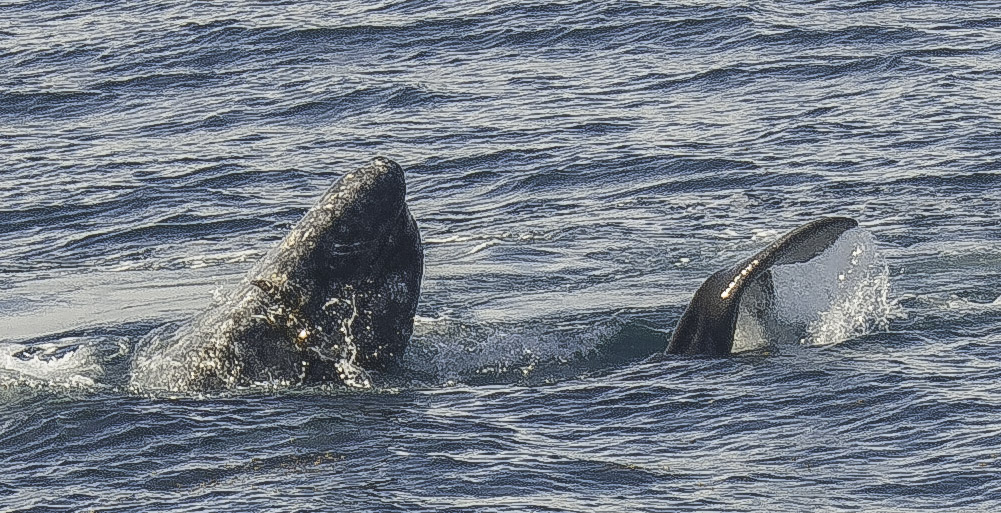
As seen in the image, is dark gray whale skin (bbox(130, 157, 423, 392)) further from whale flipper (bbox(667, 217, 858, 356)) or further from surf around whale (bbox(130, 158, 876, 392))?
whale flipper (bbox(667, 217, 858, 356))

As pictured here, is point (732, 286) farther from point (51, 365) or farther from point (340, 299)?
point (51, 365)

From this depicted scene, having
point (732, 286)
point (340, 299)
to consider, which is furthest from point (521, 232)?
point (340, 299)

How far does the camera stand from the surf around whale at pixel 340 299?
9953 mm

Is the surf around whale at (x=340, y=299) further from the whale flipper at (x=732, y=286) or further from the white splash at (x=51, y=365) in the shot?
the white splash at (x=51, y=365)

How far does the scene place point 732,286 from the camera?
33.7 ft

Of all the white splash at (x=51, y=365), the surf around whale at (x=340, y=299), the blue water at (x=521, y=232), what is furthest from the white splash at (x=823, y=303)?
the white splash at (x=51, y=365)

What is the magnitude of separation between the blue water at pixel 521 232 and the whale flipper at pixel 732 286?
21 cm

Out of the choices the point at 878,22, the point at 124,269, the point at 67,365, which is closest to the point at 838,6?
the point at 878,22

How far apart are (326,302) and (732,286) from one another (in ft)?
7.37

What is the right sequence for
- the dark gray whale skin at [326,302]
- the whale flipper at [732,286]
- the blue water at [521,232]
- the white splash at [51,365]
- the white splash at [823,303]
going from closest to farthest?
the blue water at [521,232] < the dark gray whale skin at [326,302] < the whale flipper at [732,286] < the white splash at [823,303] < the white splash at [51,365]

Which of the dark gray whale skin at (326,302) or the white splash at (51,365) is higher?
the dark gray whale skin at (326,302)

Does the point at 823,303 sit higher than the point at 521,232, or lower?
higher

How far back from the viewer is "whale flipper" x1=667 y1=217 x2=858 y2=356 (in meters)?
10.3

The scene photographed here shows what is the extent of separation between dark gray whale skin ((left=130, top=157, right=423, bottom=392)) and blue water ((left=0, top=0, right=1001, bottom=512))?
19 centimetres
